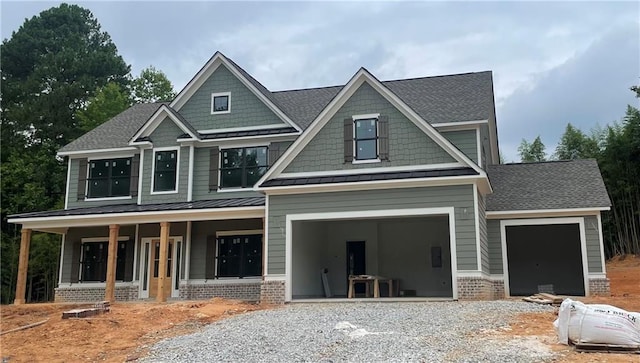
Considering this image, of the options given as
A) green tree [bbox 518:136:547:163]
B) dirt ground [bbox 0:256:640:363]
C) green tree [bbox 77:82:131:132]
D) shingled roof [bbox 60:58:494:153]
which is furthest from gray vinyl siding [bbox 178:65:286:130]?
green tree [bbox 518:136:547:163]

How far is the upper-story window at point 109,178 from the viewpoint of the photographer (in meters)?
21.8

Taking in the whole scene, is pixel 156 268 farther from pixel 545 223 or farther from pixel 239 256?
pixel 545 223

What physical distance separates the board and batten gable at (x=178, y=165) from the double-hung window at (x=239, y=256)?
87.6 inches

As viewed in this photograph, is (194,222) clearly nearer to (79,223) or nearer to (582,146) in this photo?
(79,223)

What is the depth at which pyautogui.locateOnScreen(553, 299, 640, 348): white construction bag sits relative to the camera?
855 cm

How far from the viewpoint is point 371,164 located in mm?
16750

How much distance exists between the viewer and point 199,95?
71.5 ft

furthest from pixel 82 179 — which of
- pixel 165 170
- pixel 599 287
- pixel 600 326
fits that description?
pixel 600 326

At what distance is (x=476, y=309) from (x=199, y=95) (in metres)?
13.3

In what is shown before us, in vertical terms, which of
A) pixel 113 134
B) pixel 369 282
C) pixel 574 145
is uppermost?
pixel 574 145

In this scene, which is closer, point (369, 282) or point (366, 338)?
point (366, 338)

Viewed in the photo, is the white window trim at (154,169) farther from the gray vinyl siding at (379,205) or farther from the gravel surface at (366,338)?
the gravel surface at (366,338)

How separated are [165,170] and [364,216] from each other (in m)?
8.44

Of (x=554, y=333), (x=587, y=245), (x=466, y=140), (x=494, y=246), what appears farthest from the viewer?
(x=466, y=140)
